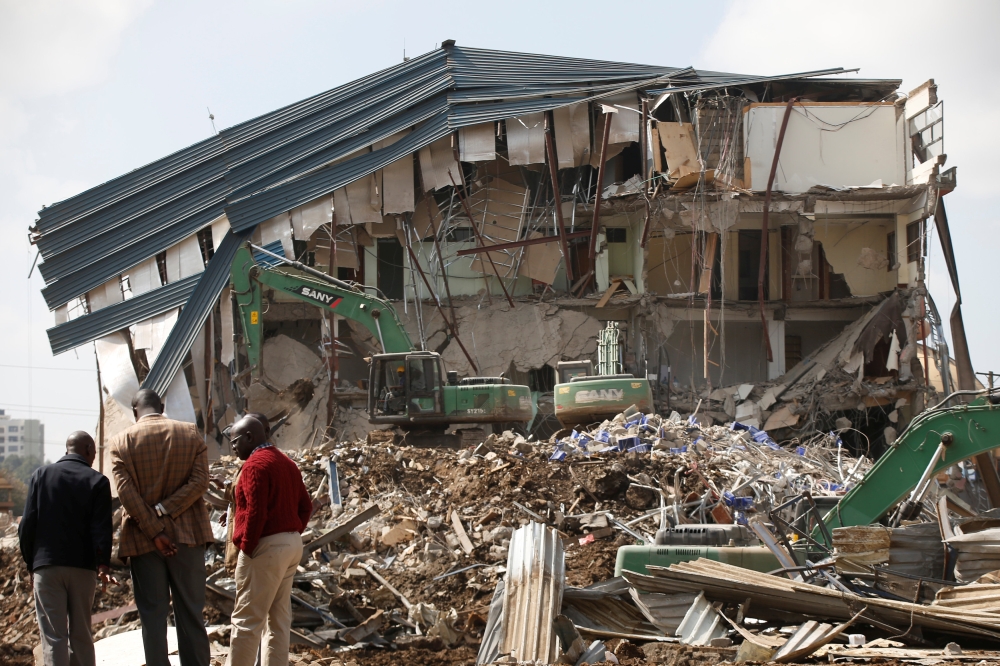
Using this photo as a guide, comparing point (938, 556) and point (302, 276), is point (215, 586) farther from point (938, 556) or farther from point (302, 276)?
point (302, 276)

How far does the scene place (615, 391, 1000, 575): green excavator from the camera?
8.56 metres

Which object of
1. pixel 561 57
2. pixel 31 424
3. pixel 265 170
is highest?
pixel 561 57

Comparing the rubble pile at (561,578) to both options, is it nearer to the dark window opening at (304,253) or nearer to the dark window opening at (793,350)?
the dark window opening at (304,253)

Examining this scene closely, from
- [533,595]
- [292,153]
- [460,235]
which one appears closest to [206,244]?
[292,153]

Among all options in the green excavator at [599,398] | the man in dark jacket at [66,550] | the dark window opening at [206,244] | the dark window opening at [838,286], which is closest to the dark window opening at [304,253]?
the dark window opening at [206,244]

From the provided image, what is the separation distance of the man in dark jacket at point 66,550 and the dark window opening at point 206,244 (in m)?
18.9

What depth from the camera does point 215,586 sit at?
7.89 meters

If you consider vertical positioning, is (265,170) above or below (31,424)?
above

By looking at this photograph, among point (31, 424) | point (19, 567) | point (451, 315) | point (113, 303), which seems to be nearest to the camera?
point (19, 567)

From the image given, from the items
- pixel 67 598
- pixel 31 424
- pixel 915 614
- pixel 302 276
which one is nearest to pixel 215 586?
pixel 67 598

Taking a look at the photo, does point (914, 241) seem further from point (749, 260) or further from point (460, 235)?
point (460, 235)

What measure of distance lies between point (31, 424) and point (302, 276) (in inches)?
4694

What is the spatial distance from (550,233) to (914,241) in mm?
9440

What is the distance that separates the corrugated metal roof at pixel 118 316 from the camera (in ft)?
75.4
